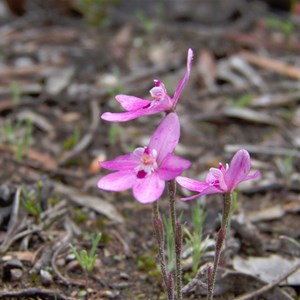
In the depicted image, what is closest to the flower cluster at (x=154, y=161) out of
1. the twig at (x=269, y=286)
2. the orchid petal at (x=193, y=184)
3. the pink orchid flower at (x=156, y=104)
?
the pink orchid flower at (x=156, y=104)

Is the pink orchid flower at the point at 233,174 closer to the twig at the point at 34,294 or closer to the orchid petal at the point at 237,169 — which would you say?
the orchid petal at the point at 237,169

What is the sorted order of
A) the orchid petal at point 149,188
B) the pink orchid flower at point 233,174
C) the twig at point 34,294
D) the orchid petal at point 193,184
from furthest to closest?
the twig at point 34,294, the orchid petal at point 193,184, the pink orchid flower at point 233,174, the orchid petal at point 149,188

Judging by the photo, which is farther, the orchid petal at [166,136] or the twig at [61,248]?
the twig at [61,248]

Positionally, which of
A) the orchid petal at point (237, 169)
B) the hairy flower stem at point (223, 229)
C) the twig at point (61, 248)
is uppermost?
the orchid petal at point (237, 169)

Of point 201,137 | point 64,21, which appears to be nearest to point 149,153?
point 201,137

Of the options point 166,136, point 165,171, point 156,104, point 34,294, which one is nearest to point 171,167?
point 165,171

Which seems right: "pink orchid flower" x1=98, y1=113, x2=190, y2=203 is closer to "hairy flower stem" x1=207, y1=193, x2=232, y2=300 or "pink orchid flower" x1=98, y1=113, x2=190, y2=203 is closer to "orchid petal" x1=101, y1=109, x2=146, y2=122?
"orchid petal" x1=101, y1=109, x2=146, y2=122

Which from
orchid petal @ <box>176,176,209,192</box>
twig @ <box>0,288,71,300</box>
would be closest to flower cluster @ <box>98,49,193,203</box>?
orchid petal @ <box>176,176,209,192</box>

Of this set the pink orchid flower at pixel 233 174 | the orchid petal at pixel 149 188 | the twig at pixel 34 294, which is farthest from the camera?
the twig at pixel 34 294

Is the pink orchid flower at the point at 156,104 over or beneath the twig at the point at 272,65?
over
